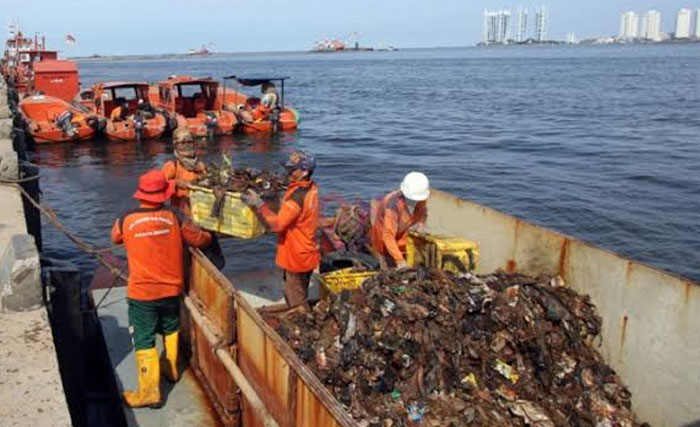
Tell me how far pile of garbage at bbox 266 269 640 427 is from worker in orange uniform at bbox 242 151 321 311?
1.13ft

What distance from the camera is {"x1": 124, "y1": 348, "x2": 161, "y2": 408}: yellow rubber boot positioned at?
516cm

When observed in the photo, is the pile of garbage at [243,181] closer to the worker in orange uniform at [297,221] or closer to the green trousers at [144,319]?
the worker in orange uniform at [297,221]

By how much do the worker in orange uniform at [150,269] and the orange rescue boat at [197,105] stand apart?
69.8 ft

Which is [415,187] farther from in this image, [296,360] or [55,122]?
[55,122]

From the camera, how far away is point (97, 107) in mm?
27828

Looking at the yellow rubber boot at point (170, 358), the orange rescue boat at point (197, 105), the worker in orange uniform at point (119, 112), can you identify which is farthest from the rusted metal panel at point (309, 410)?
the worker in orange uniform at point (119, 112)

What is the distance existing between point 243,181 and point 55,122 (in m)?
21.8

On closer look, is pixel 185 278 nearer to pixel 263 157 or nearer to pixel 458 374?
pixel 458 374

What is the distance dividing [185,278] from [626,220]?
12164 millimetres

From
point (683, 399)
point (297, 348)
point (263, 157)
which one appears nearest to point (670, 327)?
point (683, 399)

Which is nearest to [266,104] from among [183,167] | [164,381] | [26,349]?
[183,167]

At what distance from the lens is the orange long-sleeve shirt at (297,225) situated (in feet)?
18.3

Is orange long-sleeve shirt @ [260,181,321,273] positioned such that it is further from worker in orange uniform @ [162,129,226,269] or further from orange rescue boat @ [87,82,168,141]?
orange rescue boat @ [87,82,168,141]

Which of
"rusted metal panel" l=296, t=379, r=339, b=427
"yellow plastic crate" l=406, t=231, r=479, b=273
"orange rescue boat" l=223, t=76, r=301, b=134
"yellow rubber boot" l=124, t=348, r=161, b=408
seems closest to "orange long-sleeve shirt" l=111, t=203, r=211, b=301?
"yellow rubber boot" l=124, t=348, r=161, b=408
